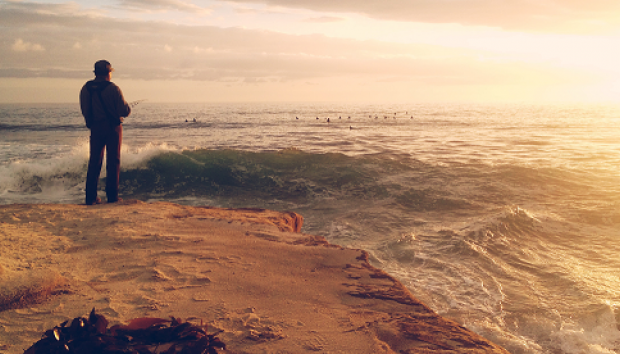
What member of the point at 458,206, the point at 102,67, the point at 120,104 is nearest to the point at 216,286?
the point at 120,104

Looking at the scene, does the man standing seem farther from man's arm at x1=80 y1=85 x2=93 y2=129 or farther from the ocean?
the ocean

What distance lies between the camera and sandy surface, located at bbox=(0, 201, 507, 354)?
2547mm

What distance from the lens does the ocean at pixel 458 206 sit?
3992 mm

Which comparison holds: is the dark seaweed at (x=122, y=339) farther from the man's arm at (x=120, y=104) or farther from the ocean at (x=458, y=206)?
the man's arm at (x=120, y=104)

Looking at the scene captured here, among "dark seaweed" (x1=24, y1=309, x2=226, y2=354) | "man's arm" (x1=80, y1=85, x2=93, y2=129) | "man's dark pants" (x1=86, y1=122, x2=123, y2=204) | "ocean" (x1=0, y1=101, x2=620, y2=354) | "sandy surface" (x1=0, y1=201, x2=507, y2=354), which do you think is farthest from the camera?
"man's dark pants" (x1=86, y1=122, x2=123, y2=204)

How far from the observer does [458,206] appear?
328 inches

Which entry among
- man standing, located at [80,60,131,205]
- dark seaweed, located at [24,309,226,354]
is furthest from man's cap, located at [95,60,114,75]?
dark seaweed, located at [24,309,226,354]

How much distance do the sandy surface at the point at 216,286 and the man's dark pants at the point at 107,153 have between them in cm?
128

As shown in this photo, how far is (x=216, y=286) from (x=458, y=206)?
6.56m

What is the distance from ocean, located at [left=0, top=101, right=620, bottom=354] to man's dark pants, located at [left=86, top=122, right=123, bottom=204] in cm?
276

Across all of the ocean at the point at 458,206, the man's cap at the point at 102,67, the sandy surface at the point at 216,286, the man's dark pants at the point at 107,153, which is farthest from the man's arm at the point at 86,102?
the ocean at the point at 458,206

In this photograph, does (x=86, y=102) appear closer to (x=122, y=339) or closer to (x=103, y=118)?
(x=103, y=118)

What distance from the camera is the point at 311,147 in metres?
17.4

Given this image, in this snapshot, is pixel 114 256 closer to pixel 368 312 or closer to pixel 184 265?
pixel 184 265
